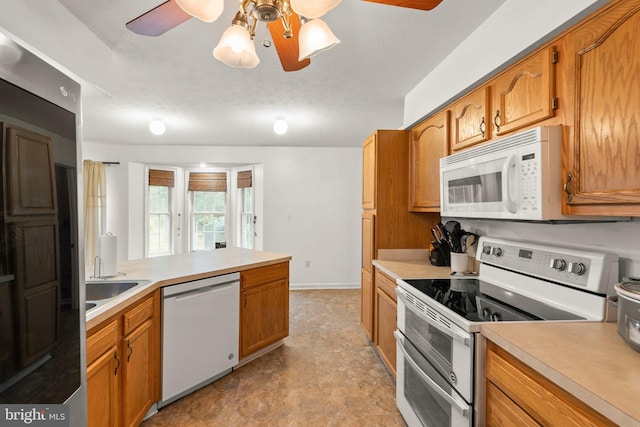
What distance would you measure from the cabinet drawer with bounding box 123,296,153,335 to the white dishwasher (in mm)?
115

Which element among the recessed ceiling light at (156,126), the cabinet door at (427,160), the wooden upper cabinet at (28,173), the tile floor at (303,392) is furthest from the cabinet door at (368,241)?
the wooden upper cabinet at (28,173)

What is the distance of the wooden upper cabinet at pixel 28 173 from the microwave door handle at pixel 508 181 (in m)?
1.61

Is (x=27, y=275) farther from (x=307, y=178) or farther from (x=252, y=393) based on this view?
(x=307, y=178)

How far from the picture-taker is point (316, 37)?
1.24m

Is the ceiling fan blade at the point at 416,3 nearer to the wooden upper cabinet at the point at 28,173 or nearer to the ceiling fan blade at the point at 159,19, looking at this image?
the ceiling fan blade at the point at 159,19

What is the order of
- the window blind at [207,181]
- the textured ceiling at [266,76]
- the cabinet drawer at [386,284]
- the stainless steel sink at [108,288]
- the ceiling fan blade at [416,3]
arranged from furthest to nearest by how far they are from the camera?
the window blind at [207,181]
the cabinet drawer at [386,284]
the stainless steel sink at [108,288]
the textured ceiling at [266,76]
the ceiling fan blade at [416,3]

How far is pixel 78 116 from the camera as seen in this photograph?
701 mm

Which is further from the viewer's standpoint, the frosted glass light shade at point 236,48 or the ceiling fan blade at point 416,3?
the frosted glass light shade at point 236,48

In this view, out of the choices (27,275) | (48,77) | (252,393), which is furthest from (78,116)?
(252,393)

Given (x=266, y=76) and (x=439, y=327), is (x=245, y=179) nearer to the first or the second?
(x=266, y=76)

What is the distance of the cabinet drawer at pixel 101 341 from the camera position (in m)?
1.30

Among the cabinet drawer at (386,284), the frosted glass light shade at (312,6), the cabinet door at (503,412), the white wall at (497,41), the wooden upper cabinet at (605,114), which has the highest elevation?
the white wall at (497,41)

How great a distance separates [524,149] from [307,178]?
394 cm

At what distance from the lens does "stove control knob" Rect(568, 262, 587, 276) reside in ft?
4.49
